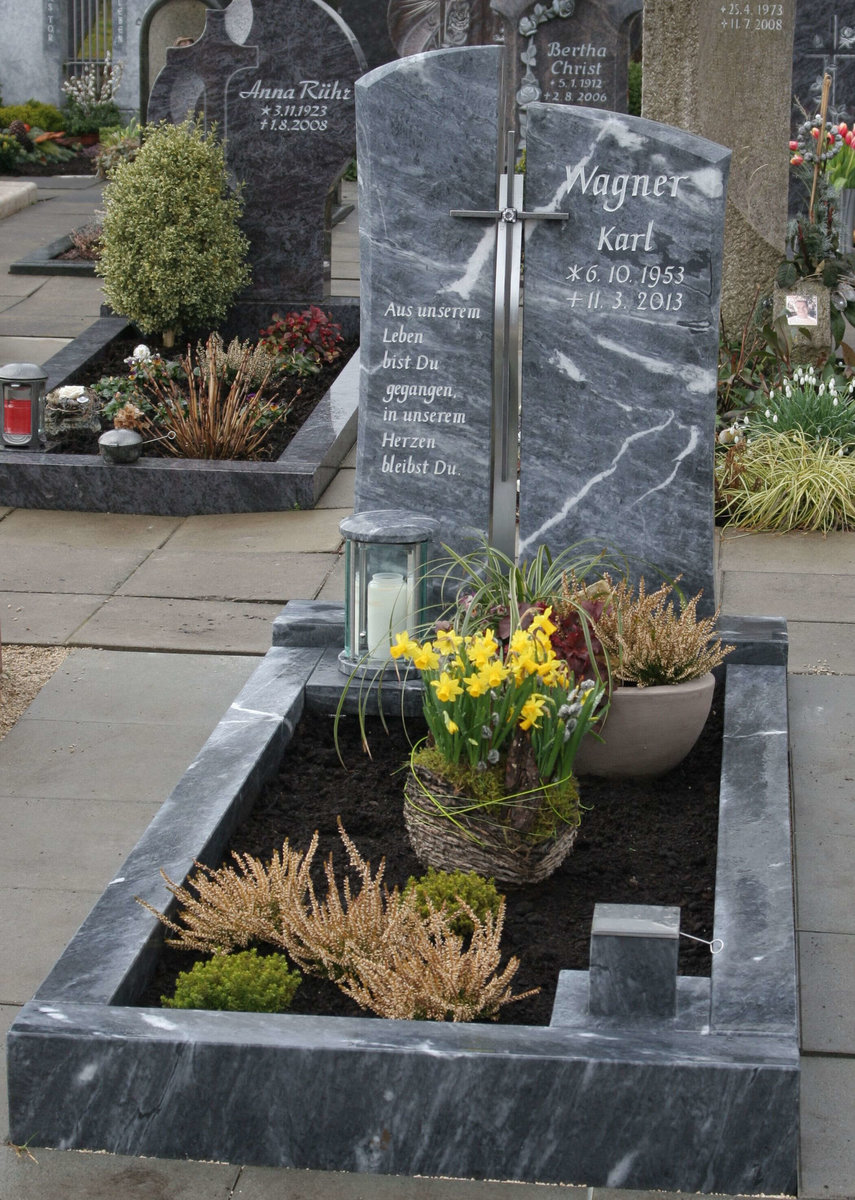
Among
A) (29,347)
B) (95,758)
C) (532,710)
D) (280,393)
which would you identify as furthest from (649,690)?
(29,347)

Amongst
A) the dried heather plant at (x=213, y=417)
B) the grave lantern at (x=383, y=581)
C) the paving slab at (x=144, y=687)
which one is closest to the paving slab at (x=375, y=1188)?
the grave lantern at (x=383, y=581)

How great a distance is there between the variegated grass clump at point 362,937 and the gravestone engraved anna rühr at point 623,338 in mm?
1972

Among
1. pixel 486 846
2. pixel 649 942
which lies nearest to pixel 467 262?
pixel 486 846

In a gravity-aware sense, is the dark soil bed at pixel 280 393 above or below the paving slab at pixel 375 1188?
above

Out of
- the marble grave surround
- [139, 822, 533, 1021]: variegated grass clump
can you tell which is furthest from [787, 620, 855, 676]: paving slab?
the marble grave surround

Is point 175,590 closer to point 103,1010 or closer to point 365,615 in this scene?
point 365,615

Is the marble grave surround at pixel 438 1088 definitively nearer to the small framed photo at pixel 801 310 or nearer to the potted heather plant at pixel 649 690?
the potted heather plant at pixel 649 690

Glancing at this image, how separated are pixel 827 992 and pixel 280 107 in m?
8.39

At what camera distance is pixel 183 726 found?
230 inches

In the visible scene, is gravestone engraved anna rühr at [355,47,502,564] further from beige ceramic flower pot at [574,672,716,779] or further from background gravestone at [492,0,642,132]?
background gravestone at [492,0,642,132]

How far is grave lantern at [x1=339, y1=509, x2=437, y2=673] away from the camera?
5387 millimetres

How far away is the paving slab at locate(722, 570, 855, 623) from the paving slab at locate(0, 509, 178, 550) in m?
2.84

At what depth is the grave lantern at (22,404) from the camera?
888 cm

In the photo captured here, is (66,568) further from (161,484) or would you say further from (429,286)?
(429,286)
